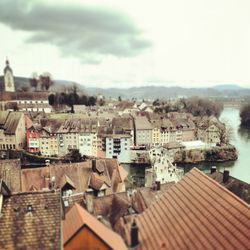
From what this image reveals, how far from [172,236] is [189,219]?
0.66m

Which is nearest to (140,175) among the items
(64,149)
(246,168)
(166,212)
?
(64,149)

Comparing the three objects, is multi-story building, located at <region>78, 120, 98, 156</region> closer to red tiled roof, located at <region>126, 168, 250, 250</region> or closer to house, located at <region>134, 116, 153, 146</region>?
house, located at <region>134, 116, 153, 146</region>

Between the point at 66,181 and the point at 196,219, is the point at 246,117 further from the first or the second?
the point at 196,219

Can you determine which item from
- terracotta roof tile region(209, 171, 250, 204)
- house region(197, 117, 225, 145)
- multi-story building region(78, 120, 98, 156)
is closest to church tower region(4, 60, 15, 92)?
multi-story building region(78, 120, 98, 156)

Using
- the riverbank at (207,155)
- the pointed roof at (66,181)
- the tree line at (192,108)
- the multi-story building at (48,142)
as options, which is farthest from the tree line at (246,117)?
the pointed roof at (66,181)

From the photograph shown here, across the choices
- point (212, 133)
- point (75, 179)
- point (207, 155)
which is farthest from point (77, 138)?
point (212, 133)

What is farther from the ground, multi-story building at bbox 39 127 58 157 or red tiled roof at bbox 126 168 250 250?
red tiled roof at bbox 126 168 250 250

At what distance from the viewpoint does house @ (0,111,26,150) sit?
43875 mm

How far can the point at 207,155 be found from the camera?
5259 centimetres

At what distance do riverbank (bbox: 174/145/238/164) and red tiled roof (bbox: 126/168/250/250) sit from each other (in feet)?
137

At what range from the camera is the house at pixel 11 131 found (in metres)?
43.9

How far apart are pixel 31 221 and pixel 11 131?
38890 mm

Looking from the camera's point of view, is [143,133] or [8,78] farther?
[8,78]

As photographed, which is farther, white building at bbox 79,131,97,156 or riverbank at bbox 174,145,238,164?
riverbank at bbox 174,145,238,164
